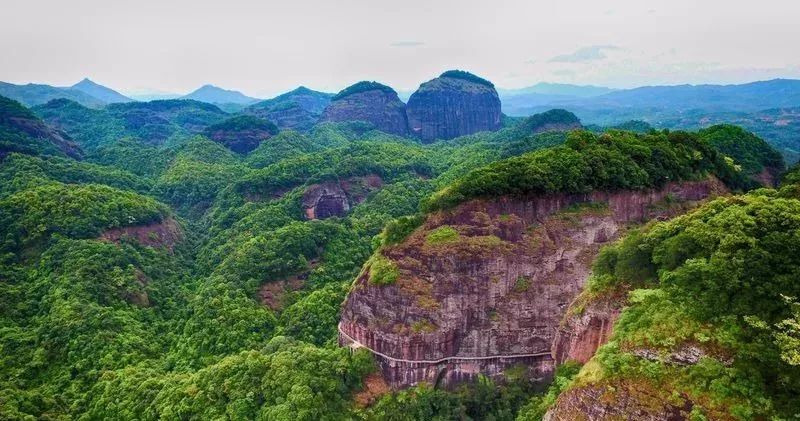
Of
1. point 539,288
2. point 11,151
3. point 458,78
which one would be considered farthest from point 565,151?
point 458,78

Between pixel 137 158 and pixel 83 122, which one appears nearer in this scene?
pixel 137 158

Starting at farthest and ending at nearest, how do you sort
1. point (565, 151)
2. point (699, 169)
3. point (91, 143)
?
point (91, 143) < point (699, 169) < point (565, 151)

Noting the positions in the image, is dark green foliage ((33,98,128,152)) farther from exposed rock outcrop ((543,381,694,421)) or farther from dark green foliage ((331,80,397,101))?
exposed rock outcrop ((543,381,694,421))

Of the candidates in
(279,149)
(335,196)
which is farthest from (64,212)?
(279,149)

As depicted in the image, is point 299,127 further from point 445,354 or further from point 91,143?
point 445,354

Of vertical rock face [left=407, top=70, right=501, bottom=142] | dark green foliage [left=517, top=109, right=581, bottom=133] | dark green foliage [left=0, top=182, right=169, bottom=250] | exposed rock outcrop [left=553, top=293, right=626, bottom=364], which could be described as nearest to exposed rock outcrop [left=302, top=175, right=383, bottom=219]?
dark green foliage [left=0, top=182, right=169, bottom=250]

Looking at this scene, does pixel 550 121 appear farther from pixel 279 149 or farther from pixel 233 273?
pixel 233 273
